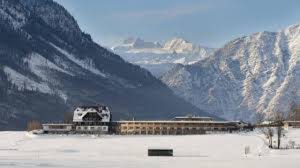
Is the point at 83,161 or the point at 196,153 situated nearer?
the point at 83,161

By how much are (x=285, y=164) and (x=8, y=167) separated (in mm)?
43748

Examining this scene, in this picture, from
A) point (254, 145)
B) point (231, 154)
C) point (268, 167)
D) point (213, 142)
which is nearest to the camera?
point (268, 167)

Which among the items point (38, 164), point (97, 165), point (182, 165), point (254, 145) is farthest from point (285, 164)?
point (254, 145)

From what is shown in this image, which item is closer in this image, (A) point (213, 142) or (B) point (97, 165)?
(B) point (97, 165)

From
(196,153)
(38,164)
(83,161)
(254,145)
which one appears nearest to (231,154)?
(196,153)

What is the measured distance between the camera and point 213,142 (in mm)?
183250

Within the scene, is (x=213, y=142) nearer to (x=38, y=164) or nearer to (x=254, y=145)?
(x=254, y=145)

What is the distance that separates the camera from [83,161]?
116938mm

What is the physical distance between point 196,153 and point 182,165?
124 feet

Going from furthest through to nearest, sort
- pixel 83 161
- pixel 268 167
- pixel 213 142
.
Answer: pixel 213 142 → pixel 83 161 → pixel 268 167

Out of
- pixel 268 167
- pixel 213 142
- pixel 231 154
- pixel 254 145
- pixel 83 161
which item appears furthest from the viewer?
pixel 213 142

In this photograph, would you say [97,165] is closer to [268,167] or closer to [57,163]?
[57,163]

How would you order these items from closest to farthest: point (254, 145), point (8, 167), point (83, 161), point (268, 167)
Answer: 1. point (8, 167)
2. point (268, 167)
3. point (83, 161)
4. point (254, 145)

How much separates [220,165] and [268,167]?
7.85 meters
